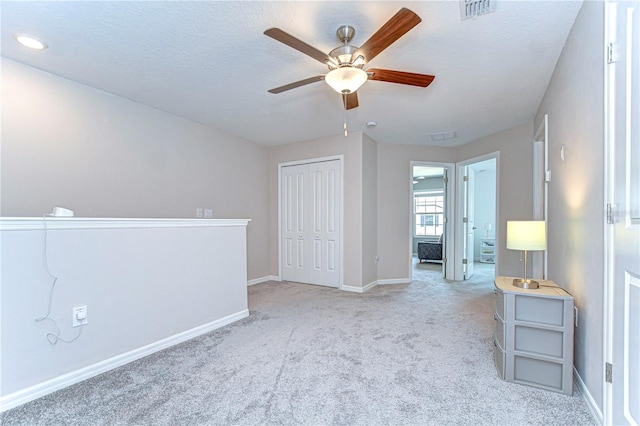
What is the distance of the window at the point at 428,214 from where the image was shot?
30.5 ft

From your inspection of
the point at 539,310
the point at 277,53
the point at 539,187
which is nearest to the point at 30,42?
the point at 277,53

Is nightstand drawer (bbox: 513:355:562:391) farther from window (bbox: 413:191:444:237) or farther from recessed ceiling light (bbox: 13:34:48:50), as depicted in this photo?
window (bbox: 413:191:444:237)

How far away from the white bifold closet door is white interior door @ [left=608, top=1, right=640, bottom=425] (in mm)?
3371

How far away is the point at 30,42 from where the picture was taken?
87.0 inches

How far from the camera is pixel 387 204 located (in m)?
4.96

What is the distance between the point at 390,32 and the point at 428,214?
8.53 m

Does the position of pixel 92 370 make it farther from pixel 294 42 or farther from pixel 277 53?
pixel 277 53

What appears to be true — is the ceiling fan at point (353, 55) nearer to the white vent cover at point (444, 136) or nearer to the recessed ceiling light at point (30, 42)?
the recessed ceiling light at point (30, 42)

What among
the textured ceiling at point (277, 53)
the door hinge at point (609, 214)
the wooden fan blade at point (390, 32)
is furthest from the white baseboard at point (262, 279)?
the door hinge at point (609, 214)

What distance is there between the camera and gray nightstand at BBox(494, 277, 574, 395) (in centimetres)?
179

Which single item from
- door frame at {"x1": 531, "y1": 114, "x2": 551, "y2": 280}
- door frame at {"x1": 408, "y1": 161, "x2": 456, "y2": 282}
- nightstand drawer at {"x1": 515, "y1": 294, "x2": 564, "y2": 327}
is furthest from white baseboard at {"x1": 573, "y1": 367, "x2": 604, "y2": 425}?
door frame at {"x1": 408, "y1": 161, "x2": 456, "y2": 282}

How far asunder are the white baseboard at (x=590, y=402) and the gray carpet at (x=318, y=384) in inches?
1.5

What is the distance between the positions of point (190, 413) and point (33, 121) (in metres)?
2.81

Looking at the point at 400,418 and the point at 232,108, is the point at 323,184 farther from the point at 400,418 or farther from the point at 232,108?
the point at 400,418
